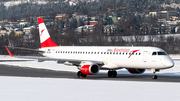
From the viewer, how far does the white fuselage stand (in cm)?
3706

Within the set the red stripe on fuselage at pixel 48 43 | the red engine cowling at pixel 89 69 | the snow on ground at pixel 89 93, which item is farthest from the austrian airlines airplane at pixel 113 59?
the snow on ground at pixel 89 93

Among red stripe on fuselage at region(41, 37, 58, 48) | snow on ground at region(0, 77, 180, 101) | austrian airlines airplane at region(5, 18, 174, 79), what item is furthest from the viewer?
red stripe on fuselage at region(41, 37, 58, 48)

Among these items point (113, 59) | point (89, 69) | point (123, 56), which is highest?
point (123, 56)

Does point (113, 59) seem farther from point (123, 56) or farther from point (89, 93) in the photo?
point (89, 93)

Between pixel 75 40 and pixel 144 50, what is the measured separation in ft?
372

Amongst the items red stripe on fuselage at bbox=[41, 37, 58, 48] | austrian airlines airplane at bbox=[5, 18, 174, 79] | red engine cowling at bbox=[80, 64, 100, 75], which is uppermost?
red stripe on fuselage at bbox=[41, 37, 58, 48]

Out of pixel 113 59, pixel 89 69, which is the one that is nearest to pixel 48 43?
pixel 89 69

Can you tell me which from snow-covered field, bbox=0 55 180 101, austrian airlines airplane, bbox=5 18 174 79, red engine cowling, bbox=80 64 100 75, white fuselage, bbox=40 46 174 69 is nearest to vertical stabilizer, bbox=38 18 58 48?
austrian airlines airplane, bbox=5 18 174 79

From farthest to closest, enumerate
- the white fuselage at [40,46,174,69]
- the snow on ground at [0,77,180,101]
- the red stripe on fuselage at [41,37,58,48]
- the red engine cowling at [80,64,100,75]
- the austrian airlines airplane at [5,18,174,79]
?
the red stripe on fuselage at [41,37,58,48], the red engine cowling at [80,64,100,75], the austrian airlines airplane at [5,18,174,79], the white fuselage at [40,46,174,69], the snow on ground at [0,77,180,101]

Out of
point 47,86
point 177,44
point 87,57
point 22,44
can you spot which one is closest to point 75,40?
point 22,44

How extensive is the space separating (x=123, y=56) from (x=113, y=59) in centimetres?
132

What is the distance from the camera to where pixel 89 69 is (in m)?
38.7

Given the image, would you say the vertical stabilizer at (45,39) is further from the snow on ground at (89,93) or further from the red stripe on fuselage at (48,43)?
the snow on ground at (89,93)

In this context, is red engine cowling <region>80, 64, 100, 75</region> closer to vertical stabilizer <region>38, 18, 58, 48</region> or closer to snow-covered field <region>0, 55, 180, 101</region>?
snow-covered field <region>0, 55, 180, 101</region>
